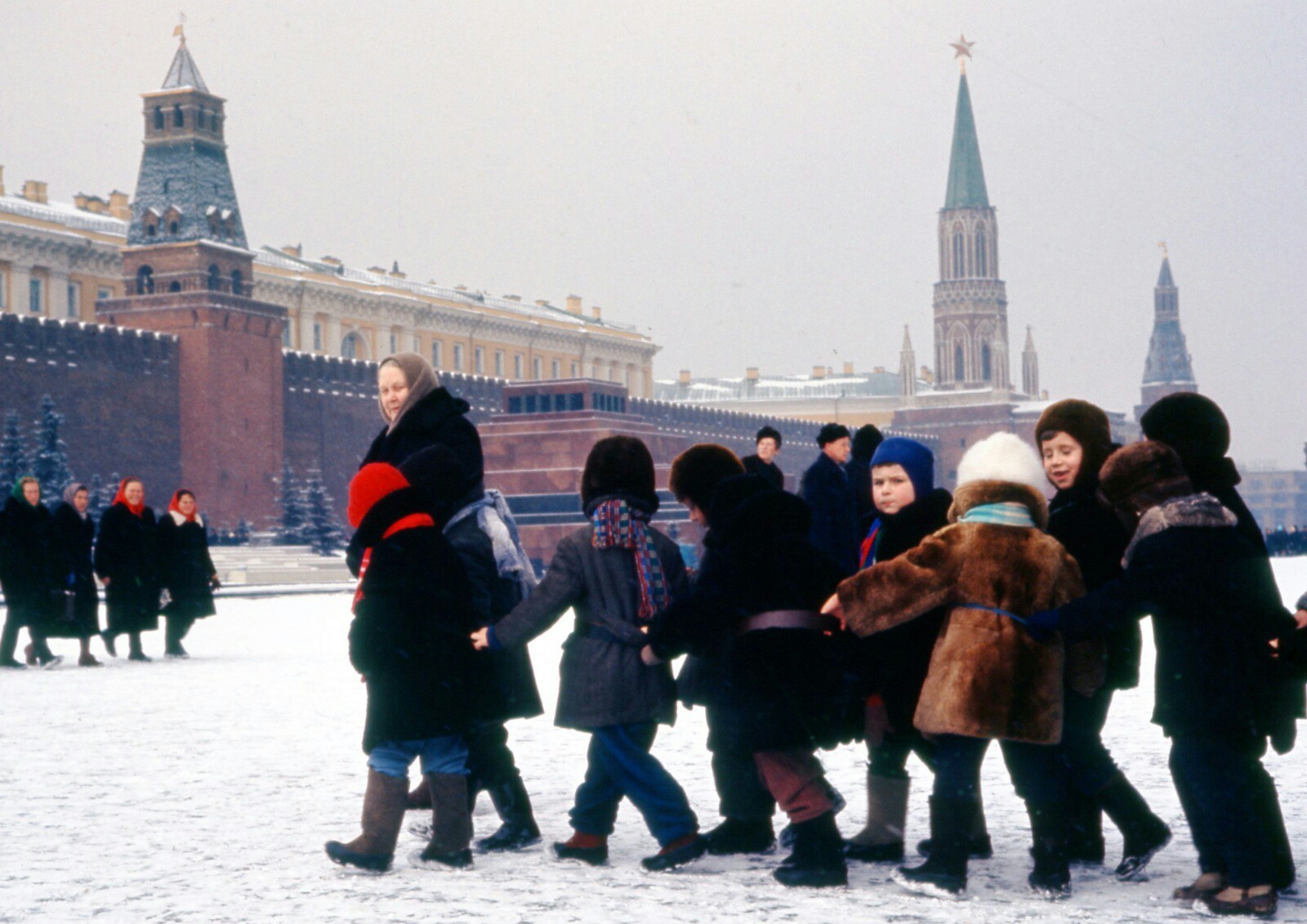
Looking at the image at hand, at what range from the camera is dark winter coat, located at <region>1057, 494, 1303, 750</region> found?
3.63 meters

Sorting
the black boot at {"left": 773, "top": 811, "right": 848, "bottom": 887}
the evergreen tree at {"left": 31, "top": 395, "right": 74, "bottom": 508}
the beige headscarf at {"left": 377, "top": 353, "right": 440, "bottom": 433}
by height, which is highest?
the evergreen tree at {"left": 31, "top": 395, "right": 74, "bottom": 508}

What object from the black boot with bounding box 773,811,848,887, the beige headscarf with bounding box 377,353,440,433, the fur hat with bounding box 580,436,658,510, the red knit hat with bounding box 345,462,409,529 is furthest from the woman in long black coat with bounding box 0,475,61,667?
the black boot with bounding box 773,811,848,887

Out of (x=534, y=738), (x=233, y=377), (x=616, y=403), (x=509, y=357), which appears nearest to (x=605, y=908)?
(x=534, y=738)

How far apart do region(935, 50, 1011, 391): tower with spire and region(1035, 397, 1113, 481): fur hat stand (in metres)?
84.6

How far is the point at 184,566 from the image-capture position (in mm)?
10562

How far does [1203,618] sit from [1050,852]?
61cm

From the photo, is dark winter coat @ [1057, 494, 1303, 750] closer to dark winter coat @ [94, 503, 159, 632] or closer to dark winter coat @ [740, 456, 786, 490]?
dark winter coat @ [740, 456, 786, 490]

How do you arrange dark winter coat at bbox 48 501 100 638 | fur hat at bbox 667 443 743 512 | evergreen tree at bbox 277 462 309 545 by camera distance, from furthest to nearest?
evergreen tree at bbox 277 462 309 545
dark winter coat at bbox 48 501 100 638
fur hat at bbox 667 443 743 512

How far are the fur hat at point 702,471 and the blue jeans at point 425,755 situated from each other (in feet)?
2.67

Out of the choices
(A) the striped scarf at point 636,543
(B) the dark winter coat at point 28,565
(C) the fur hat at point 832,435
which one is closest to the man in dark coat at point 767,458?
(C) the fur hat at point 832,435

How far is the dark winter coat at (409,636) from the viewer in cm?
404

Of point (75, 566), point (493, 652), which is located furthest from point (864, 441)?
point (75, 566)

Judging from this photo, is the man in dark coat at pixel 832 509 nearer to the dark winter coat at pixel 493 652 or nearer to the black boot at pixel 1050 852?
the dark winter coat at pixel 493 652

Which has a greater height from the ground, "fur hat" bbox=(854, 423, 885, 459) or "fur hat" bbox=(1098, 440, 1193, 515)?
"fur hat" bbox=(854, 423, 885, 459)
